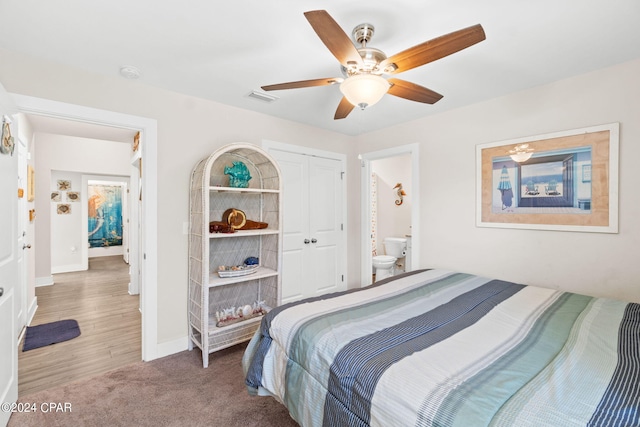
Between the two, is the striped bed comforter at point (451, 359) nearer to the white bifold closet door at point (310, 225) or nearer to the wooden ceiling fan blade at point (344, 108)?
the wooden ceiling fan blade at point (344, 108)

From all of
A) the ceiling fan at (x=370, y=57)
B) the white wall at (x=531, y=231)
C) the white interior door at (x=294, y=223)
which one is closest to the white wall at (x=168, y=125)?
the white interior door at (x=294, y=223)

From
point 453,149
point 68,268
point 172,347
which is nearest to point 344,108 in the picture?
point 453,149

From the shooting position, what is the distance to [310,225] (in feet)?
12.0

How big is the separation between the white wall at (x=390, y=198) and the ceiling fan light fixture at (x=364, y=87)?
3974 millimetres

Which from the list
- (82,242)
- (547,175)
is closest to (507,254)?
(547,175)

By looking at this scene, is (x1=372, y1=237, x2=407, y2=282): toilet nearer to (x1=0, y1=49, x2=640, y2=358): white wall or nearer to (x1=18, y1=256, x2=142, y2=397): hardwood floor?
(x1=0, y1=49, x2=640, y2=358): white wall

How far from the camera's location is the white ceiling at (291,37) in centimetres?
152

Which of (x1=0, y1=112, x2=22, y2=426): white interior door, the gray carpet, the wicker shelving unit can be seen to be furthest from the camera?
the wicker shelving unit

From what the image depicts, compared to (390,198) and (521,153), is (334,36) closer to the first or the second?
(521,153)

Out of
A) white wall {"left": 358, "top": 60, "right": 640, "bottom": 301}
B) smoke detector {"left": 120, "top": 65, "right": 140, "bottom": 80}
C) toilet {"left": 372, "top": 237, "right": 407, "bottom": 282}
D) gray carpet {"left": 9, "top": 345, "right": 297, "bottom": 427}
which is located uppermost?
smoke detector {"left": 120, "top": 65, "right": 140, "bottom": 80}

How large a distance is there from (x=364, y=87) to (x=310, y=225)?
2.30 meters

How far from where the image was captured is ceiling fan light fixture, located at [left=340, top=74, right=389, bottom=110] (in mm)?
1531

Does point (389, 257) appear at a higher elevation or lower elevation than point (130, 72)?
lower

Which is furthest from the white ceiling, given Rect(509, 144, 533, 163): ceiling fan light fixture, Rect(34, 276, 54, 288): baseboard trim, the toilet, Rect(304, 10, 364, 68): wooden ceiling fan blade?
Rect(34, 276, 54, 288): baseboard trim
